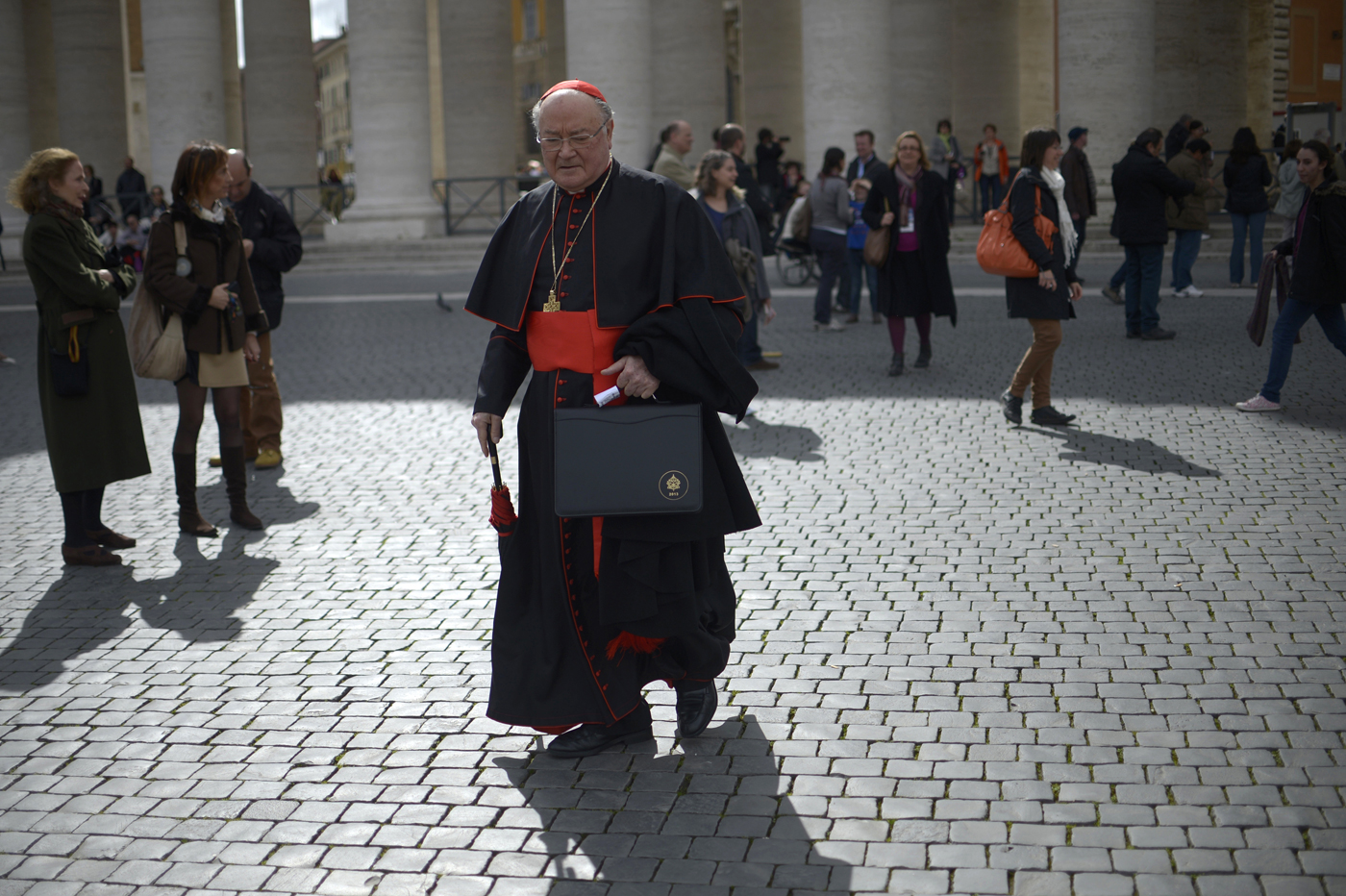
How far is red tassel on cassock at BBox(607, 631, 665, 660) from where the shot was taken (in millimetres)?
4176

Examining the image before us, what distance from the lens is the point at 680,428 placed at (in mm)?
3867

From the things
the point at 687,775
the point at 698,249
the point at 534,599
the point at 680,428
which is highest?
the point at 698,249

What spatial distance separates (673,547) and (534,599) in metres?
0.47

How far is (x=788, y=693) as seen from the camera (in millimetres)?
4617

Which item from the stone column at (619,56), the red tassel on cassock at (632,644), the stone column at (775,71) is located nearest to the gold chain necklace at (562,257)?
the red tassel on cassock at (632,644)

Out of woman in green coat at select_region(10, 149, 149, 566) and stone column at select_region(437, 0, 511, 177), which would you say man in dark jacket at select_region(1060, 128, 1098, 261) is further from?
stone column at select_region(437, 0, 511, 177)

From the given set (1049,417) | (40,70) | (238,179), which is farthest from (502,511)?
(40,70)

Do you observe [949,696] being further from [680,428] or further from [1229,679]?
[680,428]

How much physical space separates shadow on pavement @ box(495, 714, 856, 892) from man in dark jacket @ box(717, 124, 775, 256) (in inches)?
293

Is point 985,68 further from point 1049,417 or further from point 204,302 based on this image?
point 204,302

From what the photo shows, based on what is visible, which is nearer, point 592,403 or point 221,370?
point 592,403

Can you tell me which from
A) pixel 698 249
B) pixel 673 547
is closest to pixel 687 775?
pixel 673 547

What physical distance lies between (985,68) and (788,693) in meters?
29.0

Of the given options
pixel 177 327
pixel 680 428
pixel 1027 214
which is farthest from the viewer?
pixel 1027 214
